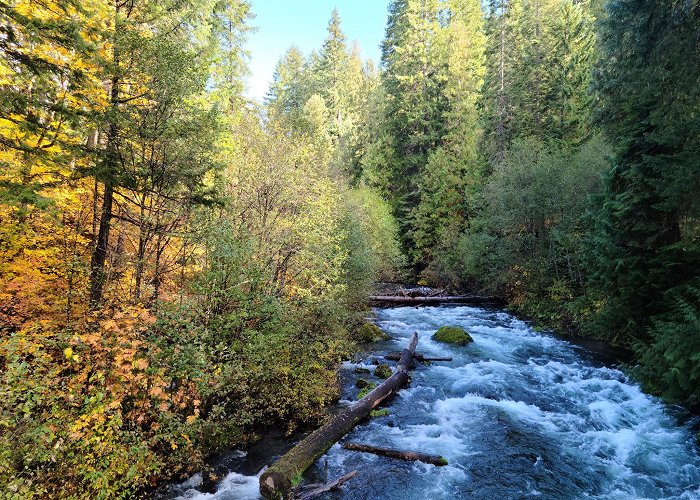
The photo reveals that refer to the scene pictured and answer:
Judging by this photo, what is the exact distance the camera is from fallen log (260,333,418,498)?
6.57m

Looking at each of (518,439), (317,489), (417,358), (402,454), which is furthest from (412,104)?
(317,489)

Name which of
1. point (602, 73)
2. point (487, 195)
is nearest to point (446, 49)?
point (487, 195)

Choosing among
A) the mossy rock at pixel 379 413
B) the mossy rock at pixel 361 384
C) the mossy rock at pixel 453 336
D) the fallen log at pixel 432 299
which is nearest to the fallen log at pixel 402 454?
the mossy rock at pixel 379 413

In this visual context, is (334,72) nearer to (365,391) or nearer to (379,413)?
(365,391)

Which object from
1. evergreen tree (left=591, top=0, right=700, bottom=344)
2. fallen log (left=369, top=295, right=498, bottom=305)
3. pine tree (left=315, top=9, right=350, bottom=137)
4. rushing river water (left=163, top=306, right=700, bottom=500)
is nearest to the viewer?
rushing river water (left=163, top=306, right=700, bottom=500)

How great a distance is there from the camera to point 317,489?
21.7ft

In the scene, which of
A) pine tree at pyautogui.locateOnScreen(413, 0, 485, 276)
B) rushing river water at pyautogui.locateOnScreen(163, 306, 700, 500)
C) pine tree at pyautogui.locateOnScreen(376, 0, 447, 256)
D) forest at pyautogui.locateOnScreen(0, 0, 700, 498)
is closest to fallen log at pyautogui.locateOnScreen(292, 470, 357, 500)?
rushing river water at pyautogui.locateOnScreen(163, 306, 700, 500)

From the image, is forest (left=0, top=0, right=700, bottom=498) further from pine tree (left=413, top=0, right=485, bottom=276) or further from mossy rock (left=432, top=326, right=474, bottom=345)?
pine tree (left=413, top=0, right=485, bottom=276)

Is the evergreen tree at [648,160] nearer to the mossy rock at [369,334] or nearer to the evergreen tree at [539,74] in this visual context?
the mossy rock at [369,334]

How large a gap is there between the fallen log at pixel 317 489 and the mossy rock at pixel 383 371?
16.9ft

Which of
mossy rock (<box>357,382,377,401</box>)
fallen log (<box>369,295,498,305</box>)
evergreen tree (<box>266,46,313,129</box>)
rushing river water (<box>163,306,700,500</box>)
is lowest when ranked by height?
rushing river water (<box>163,306,700,500</box>)

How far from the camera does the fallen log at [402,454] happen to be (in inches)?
305

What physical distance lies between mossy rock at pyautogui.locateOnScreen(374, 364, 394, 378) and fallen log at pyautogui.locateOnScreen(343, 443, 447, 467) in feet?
13.0

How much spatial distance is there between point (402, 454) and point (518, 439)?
285 centimetres
